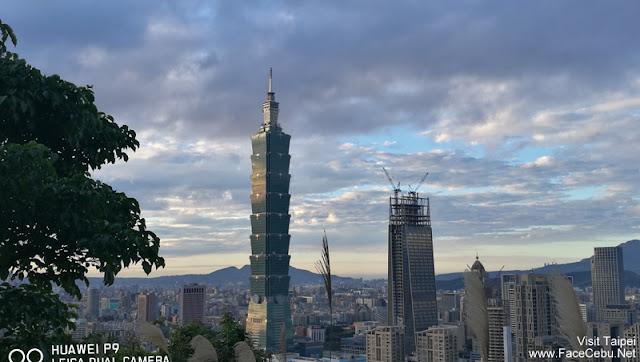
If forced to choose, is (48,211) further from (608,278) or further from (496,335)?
(608,278)

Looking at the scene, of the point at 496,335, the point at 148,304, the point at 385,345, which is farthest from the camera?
the point at 148,304

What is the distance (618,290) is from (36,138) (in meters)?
155

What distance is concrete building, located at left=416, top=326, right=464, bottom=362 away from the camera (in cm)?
7431

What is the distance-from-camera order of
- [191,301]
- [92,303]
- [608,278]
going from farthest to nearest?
1. [608,278]
2. [92,303]
3. [191,301]

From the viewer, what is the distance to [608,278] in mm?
145625

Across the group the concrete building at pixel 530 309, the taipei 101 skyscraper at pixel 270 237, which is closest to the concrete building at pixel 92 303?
the taipei 101 skyscraper at pixel 270 237

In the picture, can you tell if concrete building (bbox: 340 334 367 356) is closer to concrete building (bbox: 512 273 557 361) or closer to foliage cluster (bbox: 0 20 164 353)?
concrete building (bbox: 512 273 557 361)

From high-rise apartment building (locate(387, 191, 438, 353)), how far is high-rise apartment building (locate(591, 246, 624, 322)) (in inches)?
1524

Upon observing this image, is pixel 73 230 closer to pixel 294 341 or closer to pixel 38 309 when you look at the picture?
pixel 38 309

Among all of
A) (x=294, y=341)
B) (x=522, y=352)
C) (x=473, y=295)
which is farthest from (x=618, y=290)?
(x=473, y=295)

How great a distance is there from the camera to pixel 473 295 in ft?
14.0

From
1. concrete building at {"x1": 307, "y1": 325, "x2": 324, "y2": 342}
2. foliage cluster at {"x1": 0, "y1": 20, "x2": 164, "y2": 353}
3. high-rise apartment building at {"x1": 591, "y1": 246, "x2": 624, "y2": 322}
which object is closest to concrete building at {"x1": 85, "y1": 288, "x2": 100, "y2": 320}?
concrete building at {"x1": 307, "y1": 325, "x2": 324, "y2": 342}

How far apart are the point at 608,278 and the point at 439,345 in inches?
3417

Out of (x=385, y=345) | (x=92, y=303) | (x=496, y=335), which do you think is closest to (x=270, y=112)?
(x=385, y=345)
